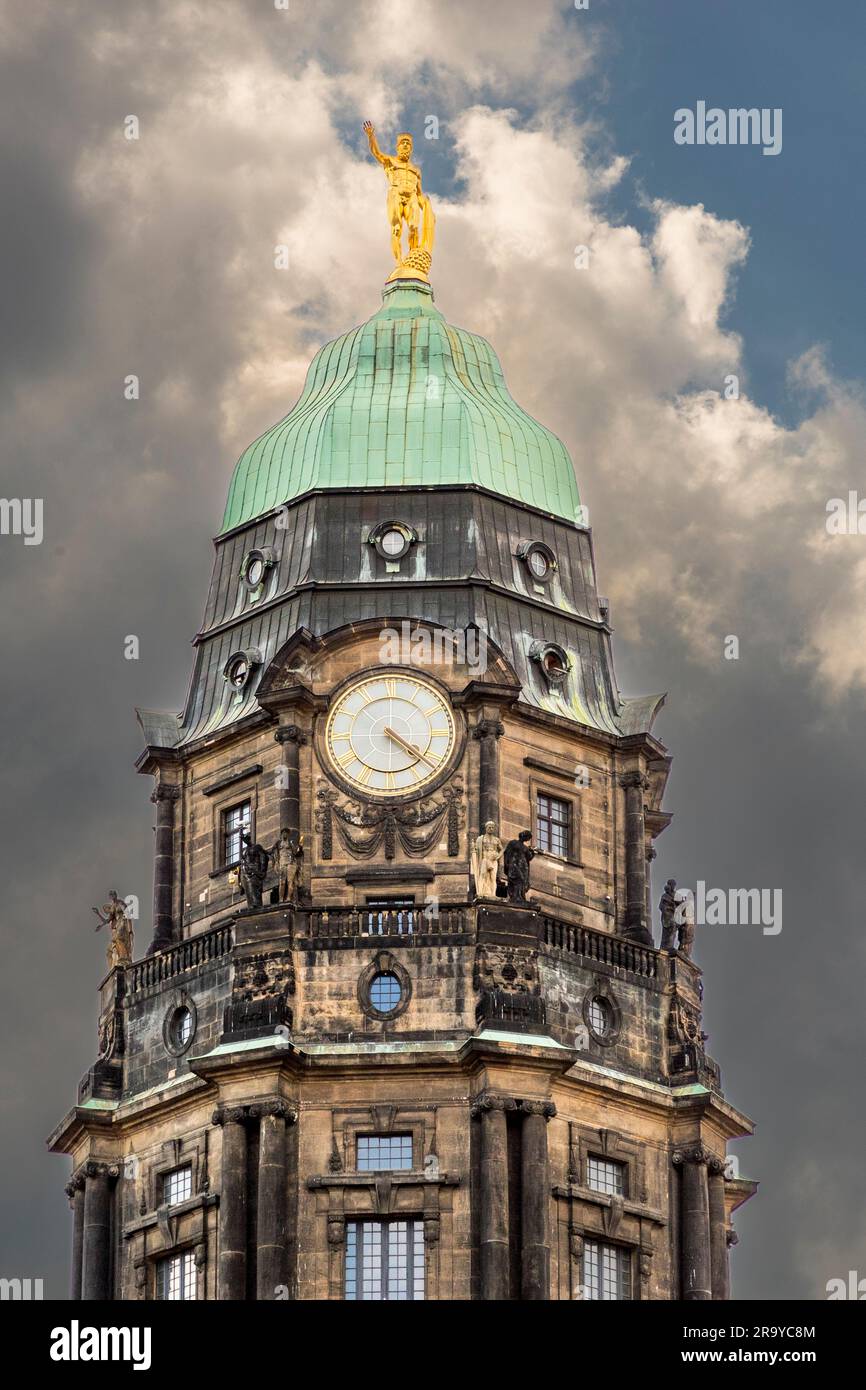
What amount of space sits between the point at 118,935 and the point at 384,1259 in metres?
13.7

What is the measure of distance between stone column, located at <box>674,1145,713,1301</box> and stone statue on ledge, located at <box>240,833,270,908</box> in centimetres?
1327

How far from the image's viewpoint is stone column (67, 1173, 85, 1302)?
106 metres

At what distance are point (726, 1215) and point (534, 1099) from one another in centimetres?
1134

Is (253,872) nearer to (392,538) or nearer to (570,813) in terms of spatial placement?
(570,813)

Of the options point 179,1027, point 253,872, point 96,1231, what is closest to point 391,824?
point 253,872

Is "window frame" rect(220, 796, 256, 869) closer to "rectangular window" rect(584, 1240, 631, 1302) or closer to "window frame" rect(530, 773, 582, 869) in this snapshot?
"window frame" rect(530, 773, 582, 869)

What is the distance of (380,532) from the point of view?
111500 millimetres

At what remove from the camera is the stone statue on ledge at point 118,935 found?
109438 millimetres

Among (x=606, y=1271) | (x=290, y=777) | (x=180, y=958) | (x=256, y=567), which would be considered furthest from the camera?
(x=256, y=567)

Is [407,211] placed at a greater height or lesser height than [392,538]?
greater

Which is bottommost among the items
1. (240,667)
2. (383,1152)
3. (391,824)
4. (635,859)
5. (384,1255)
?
(384,1255)

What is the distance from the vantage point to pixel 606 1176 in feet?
342
